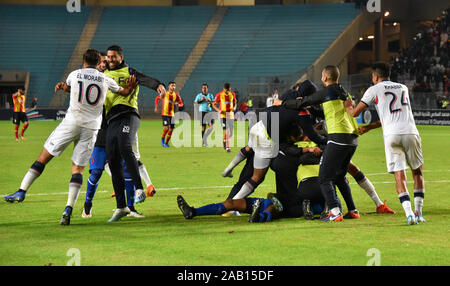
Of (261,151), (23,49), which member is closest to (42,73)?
(23,49)

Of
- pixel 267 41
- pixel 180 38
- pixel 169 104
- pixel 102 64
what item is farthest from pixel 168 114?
pixel 180 38

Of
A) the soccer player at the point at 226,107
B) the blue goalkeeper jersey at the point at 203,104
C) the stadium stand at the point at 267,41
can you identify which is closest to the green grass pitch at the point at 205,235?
the soccer player at the point at 226,107

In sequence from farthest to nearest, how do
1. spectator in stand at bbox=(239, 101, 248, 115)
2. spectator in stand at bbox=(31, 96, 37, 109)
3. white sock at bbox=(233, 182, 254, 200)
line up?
spectator in stand at bbox=(31, 96, 37, 109)
spectator in stand at bbox=(239, 101, 248, 115)
white sock at bbox=(233, 182, 254, 200)

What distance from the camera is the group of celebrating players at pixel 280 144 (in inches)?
330

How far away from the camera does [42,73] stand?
55.1 metres

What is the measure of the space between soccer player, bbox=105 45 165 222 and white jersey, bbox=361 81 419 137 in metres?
2.80

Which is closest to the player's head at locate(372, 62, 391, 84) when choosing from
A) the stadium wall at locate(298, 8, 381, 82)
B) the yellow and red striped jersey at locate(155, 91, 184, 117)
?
the yellow and red striped jersey at locate(155, 91, 184, 117)

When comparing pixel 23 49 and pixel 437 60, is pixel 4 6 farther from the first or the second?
pixel 437 60

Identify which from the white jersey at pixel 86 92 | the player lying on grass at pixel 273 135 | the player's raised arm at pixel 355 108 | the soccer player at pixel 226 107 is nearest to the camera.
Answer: the player's raised arm at pixel 355 108

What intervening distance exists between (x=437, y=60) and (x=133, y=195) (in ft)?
132

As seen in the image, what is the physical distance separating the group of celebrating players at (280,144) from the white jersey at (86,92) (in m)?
0.01

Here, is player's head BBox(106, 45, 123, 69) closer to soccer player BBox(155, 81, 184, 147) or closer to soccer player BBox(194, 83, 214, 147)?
soccer player BBox(155, 81, 184, 147)

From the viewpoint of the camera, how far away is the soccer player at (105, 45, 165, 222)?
866 cm

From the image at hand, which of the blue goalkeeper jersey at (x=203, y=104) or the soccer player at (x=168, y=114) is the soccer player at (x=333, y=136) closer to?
the soccer player at (x=168, y=114)
